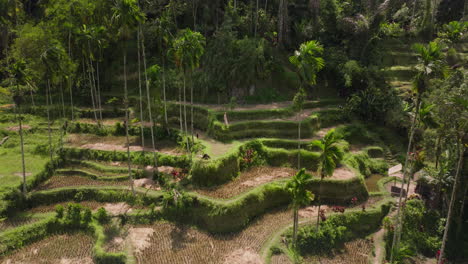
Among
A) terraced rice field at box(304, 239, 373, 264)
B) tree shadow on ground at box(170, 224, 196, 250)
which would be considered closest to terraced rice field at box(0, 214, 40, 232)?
tree shadow on ground at box(170, 224, 196, 250)

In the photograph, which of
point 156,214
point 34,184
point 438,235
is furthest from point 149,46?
point 438,235

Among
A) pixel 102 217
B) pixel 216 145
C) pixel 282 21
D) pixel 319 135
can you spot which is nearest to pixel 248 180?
pixel 216 145

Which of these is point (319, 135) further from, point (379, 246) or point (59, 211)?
point (59, 211)

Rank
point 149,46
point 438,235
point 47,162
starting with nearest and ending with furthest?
1. point 438,235
2. point 47,162
3. point 149,46

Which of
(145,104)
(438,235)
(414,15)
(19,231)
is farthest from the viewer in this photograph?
(414,15)

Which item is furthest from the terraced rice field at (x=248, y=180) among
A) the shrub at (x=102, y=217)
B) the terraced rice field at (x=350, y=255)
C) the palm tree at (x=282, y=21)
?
the palm tree at (x=282, y=21)

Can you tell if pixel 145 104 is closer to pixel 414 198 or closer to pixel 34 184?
pixel 34 184

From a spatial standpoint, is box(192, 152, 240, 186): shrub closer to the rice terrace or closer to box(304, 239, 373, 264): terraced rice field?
the rice terrace

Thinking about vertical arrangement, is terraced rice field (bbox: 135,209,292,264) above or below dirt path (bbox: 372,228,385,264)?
above

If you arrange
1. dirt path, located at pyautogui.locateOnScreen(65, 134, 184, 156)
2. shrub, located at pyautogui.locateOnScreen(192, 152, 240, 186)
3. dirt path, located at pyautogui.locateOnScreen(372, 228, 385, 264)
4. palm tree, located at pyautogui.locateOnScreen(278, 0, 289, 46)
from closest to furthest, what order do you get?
1. dirt path, located at pyautogui.locateOnScreen(372, 228, 385, 264)
2. shrub, located at pyautogui.locateOnScreen(192, 152, 240, 186)
3. dirt path, located at pyautogui.locateOnScreen(65, 134, 184, 156)
4. palm tree, located at pyautogui.locateOnScreen(278, 0, 289, 46)
